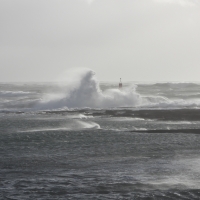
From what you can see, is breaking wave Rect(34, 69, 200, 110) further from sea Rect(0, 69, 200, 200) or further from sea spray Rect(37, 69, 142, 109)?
sea Rect(0, 69, 200, 200)

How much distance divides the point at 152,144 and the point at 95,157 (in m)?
6.09

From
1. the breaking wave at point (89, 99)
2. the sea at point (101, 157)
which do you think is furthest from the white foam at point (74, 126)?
the breaking wave at point (89, 99)

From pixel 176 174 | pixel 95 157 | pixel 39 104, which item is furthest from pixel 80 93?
pixel 176 174

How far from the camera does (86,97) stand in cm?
7275

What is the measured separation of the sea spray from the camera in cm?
6956

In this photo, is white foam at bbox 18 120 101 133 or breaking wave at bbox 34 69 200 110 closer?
white foam at bbox 18 120 101 133

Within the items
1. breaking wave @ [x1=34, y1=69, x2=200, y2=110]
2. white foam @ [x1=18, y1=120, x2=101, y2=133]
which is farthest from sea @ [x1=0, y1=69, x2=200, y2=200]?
breaking wave @ [x1=34, y1=69, x2=200, y2=110]

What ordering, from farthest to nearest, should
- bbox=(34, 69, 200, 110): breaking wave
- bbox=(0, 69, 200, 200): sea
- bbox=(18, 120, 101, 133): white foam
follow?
bbox=(34, 69, 200, 110): breaking wave
bbox=(18, 120, 101, 133): white foam
bbox=(0, 69, 200, 200): sea

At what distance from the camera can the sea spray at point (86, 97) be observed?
6956 centimetres

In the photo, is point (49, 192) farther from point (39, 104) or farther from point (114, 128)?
point (39, 104)

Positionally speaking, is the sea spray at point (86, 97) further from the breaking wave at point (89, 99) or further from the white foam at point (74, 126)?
the white foam at point (74, 126)

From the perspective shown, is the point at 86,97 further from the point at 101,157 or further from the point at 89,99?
the point at 101,157

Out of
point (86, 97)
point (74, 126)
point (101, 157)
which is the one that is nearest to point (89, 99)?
point (86, 97)

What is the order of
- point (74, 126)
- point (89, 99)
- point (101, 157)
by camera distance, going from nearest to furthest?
point (101, 157)
point (74, 126)
point (89, 99)
